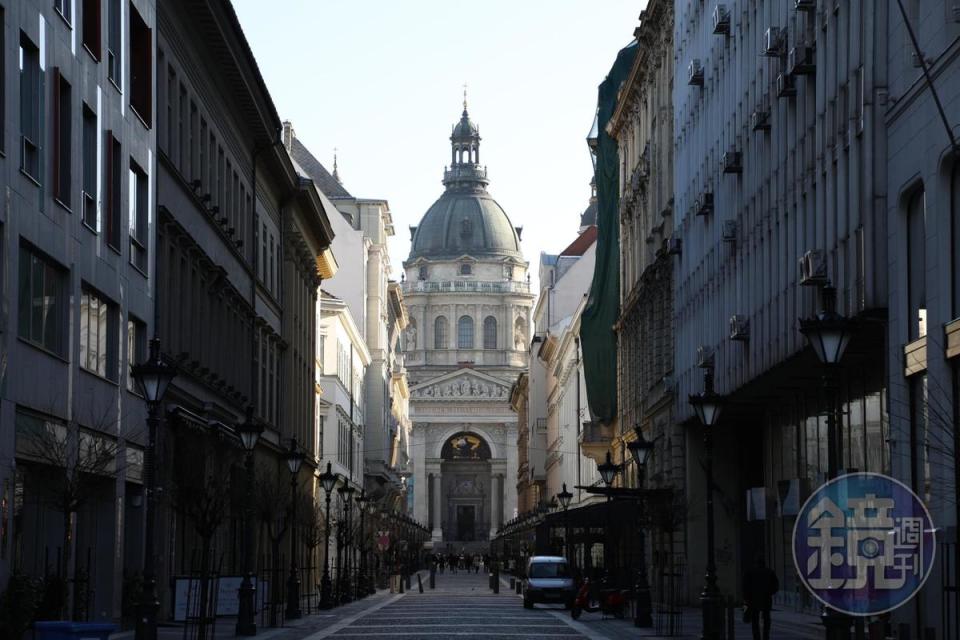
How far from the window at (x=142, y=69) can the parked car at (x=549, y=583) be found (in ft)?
78.1

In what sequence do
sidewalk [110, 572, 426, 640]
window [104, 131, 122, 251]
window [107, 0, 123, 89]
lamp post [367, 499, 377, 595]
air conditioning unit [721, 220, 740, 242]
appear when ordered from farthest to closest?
lamp post [367, 499, 377, 595], air conditioning unit [721, 220, 740, 242], sidewalk [110, 572, 426, 640], window [107, 0, 123, 89], window [104, 131, 122, 251]

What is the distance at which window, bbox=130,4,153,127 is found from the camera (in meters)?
35.7

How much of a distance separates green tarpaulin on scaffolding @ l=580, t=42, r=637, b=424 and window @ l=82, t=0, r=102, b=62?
40.2m

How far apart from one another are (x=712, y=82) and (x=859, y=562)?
18.1 meters

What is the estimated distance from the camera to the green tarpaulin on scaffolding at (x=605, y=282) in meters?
71.2

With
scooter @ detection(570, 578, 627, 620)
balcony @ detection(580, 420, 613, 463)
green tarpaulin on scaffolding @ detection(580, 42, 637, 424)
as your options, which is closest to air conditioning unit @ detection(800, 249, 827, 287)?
scooter @ detection(570, 578, 627, 620)

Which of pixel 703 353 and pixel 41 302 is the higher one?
pixel 703 353

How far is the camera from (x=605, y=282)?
237 feet

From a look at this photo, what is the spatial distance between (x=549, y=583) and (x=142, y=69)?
83.8 feet

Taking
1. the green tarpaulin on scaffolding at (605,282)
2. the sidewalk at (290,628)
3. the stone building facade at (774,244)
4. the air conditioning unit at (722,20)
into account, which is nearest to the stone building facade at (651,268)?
the green tarpaulin on scaffolding at (605,282)

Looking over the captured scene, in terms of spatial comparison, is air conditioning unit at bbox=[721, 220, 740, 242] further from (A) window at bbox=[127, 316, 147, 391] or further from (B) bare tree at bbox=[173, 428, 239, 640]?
(A) window at bbox=[127, 316, 147, 391]

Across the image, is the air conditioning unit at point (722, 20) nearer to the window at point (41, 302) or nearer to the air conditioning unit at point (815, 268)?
the air conditioning unit at point (815, 268)

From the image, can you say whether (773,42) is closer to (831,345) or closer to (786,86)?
(786,86)
